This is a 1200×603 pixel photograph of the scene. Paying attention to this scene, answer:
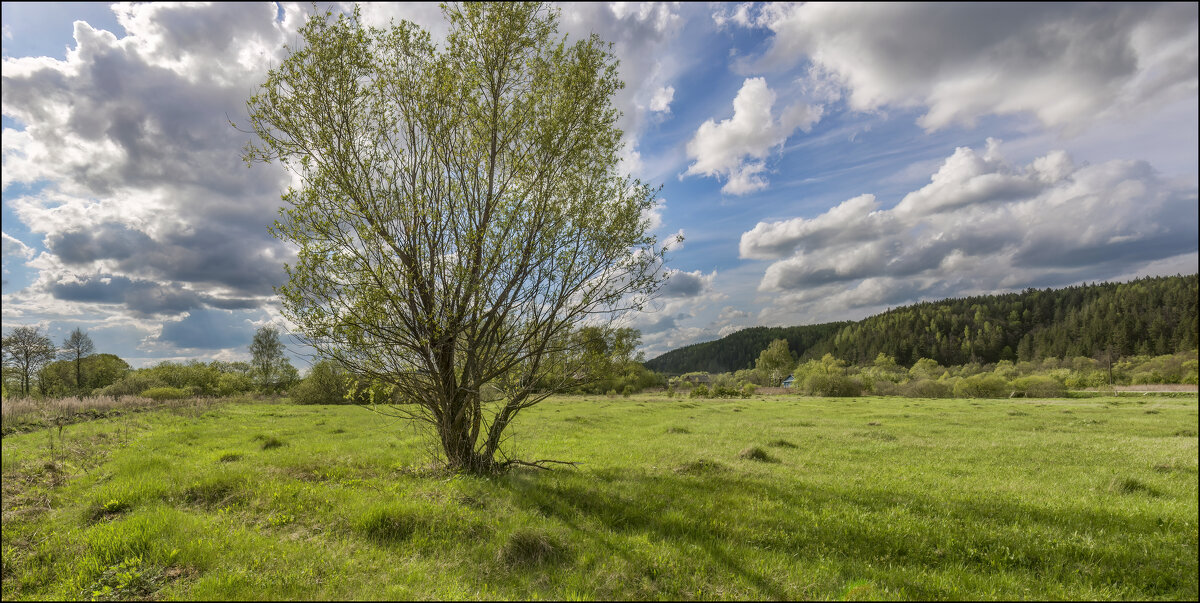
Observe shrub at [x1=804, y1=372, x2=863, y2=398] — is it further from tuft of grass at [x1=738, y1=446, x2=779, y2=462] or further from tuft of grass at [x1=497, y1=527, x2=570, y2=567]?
tuft of grass at [x1=497, y1=527, x2=570, y2=567]

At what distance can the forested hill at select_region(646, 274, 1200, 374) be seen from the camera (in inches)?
3142

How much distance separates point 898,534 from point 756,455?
7370 mm

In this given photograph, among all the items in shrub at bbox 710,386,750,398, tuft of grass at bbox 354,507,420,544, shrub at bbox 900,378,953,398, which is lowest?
shrub at bbox 900,378,953,398

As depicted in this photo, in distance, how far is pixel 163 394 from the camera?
41125 mm

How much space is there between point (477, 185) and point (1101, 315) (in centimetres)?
13995

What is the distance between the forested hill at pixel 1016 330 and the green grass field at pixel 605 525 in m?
89.4

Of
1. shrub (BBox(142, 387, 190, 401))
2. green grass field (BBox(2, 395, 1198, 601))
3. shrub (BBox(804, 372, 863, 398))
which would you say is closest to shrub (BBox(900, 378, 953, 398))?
shrub (BBox(804, 372, 863, 398))

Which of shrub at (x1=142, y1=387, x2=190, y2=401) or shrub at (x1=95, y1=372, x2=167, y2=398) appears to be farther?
shrub at (x1=142, y1=387, x2=190, y2=401)

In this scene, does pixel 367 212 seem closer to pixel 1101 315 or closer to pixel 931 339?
pixel 1101 315

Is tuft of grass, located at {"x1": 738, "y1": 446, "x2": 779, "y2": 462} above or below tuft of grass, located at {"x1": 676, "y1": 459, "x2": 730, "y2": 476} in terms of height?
below

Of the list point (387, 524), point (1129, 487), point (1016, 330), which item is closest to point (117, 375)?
point (387, 524)

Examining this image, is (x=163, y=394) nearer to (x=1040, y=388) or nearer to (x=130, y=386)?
(x=130, y=386)

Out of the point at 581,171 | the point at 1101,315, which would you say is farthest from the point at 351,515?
the point at 1101,315

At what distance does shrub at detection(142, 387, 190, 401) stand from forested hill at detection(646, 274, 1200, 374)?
109m
